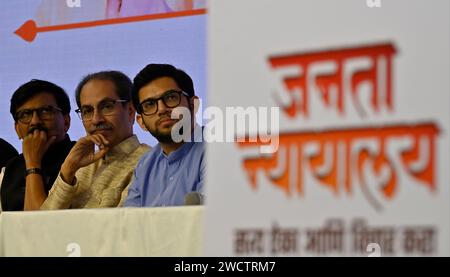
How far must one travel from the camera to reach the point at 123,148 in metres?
3.56

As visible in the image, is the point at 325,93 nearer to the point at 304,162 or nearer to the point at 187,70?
the point at 304,162

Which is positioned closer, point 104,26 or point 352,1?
point 352,1

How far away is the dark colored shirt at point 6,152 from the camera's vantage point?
12.8ft

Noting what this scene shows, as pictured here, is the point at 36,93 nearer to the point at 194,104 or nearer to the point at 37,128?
the point at 37,128

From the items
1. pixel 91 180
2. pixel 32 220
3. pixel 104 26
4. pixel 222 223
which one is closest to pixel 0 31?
pixel 104 26

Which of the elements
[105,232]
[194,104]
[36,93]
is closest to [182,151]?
[194,104]

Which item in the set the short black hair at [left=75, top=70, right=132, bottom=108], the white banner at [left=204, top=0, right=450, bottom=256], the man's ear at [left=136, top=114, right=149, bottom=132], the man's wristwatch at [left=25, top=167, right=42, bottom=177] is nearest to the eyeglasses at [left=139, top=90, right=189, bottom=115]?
the man's ear at [left=136, top=114, right=149, bottom=132]

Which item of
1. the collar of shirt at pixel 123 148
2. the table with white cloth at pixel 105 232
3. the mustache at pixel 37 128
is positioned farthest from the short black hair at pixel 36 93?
the table with white cloth at pixel 105 232

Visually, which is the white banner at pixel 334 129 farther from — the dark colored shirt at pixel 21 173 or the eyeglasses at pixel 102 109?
the dark colored shirt at pixel 21 173

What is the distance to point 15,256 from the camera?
2.78 meters

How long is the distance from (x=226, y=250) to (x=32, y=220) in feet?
6.14

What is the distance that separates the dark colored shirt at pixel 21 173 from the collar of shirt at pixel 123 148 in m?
0.29

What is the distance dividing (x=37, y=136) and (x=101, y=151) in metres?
0.48

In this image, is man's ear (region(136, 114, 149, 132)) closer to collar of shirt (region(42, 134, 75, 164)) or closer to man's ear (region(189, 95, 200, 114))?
man's ear (region(189, 95, 200, 114))
